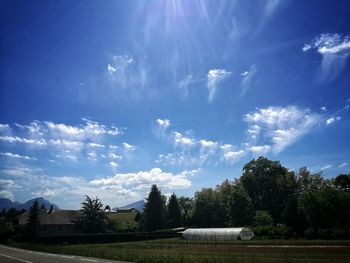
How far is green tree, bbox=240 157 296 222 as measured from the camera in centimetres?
9544

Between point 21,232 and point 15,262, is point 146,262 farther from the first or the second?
point 21,232

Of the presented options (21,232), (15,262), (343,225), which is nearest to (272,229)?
(343,225)

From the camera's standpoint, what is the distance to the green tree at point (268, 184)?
313ft

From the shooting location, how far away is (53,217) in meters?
95.4

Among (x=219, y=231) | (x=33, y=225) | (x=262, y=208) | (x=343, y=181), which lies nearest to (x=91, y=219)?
(x=33, y=225)

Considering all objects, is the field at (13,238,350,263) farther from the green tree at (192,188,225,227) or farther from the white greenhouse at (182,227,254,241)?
the green tree at (192,188,225,227)

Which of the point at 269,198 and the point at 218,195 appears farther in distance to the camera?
the point at 218,195

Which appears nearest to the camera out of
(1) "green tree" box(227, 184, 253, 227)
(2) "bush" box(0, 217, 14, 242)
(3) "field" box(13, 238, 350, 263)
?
(3) "field" box(13, 238, 350, 263)

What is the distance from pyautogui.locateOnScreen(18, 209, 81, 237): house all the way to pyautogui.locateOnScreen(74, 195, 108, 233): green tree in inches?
336

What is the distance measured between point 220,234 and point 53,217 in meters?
48.9

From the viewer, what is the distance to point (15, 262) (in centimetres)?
2312

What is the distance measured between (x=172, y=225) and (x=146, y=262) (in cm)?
7861

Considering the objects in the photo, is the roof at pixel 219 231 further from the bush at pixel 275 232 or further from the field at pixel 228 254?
the field at pixel 228 254

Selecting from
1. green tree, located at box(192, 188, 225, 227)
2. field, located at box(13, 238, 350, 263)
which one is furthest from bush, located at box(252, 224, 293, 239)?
green tree, located at box(192, 188, 225, 227)
